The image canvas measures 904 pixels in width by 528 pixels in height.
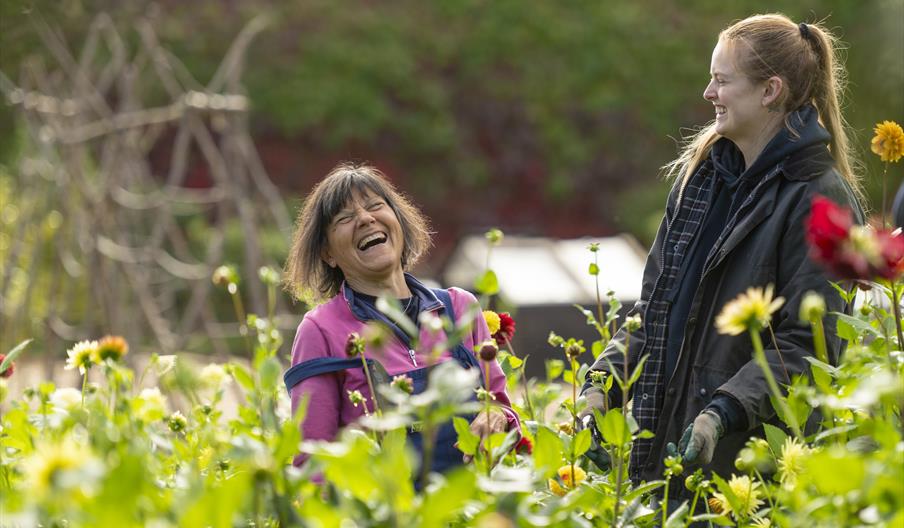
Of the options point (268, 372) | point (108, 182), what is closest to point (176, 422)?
point (268, 372)

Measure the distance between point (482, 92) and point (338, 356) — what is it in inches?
475

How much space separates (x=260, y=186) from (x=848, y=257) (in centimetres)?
524

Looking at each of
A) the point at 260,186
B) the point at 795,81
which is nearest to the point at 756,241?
the point at 795,81

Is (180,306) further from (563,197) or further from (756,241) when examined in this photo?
(756,241)

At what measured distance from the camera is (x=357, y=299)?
1846 mm

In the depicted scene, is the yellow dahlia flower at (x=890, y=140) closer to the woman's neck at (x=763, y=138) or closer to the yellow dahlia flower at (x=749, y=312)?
the woman's neck at (x=763, y=138)

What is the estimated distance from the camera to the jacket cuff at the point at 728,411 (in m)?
1.68

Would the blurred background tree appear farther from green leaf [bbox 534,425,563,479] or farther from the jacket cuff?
green leaf [bbox 534,425,563,479]

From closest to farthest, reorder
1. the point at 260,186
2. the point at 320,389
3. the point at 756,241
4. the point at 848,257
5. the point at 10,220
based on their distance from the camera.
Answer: the point at 848,257, the point at 320,389, the point at 756,241, the point at 260,186, the point at 10,220

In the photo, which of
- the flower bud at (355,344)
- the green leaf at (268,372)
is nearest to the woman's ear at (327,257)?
the flower bud at (355,344)

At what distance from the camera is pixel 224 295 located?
1096 cm

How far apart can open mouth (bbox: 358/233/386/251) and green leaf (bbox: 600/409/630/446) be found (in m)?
0.64

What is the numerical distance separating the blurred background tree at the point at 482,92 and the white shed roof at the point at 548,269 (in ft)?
15.1

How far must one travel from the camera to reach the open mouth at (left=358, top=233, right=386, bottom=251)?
6.08ft
